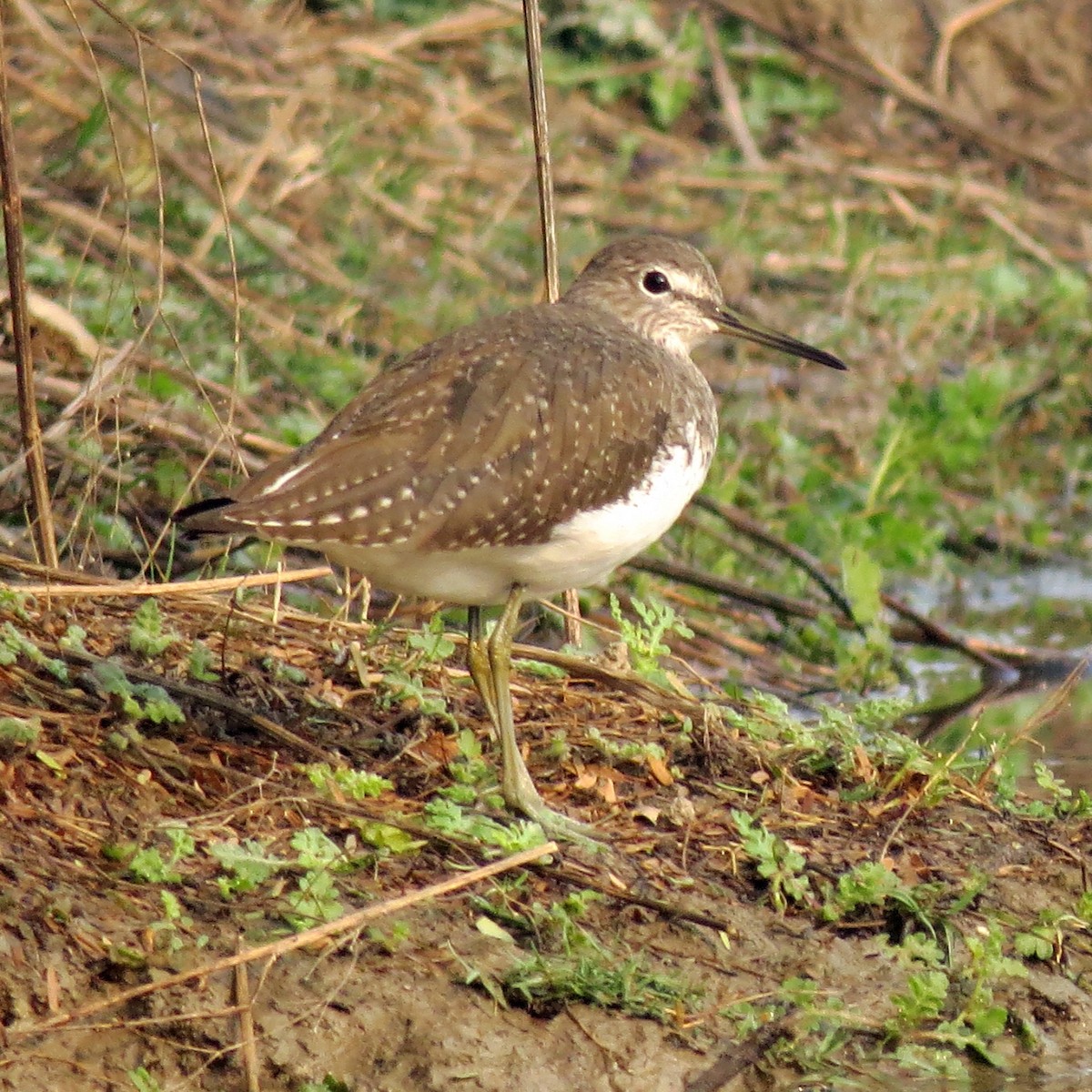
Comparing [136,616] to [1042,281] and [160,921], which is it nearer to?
[160,921]

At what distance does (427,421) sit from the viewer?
495 cm

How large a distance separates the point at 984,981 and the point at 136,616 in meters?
2.40

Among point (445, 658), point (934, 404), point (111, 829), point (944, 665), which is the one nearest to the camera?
point (111, 829)

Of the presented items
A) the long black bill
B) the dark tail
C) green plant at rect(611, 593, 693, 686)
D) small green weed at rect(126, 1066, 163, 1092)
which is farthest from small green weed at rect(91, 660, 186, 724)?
the long black bill

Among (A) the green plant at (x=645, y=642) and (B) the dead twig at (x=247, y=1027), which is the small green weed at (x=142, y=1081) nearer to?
(B) the dead twig at (x=247, y=1027)

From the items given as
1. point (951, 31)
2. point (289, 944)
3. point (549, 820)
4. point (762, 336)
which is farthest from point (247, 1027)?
point (951, 31)

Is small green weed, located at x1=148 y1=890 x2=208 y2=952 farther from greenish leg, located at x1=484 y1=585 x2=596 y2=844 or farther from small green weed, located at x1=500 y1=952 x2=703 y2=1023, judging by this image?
greenish leg, located at x1=484 y1=585 x2=596 y2=844

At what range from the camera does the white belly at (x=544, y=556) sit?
484 cm

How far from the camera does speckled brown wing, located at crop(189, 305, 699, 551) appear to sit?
4723mm

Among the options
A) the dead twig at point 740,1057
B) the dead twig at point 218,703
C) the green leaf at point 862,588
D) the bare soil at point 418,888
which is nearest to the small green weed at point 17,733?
the bare soil at point 418,888

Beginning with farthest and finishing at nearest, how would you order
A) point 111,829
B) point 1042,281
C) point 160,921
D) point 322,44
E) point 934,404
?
point 1042,281
point 322,44
point 934,404
point 111,829
point 160,921

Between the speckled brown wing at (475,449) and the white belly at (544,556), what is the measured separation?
0.04m

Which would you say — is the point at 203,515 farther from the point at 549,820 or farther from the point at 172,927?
the point at 549,820

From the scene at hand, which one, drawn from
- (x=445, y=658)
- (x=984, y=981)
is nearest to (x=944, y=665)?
(x=445, y=658)
